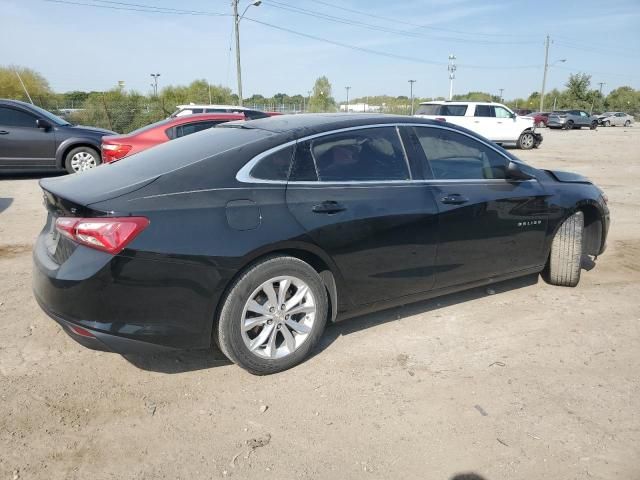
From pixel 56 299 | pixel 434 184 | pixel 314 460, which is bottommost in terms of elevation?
pixel 314 460

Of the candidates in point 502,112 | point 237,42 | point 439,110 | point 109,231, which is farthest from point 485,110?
point 109,231

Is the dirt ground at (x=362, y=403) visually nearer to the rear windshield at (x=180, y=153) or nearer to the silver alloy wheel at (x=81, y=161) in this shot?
the rear windshield at (x=180, y=153)

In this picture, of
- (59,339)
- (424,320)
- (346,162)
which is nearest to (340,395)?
(424,320)

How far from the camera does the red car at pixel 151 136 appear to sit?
26.9 ft

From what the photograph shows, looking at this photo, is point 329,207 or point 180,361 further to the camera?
point 180,361

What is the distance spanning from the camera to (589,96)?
66562 mm

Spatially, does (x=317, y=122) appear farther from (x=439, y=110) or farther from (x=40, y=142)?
(x=439, y=110)

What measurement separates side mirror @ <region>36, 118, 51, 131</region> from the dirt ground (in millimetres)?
7411

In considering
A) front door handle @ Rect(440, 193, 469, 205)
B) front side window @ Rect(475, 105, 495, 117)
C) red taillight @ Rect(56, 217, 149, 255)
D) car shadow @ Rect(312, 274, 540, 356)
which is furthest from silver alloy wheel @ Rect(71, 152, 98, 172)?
front side window @ Rect(475, 105, 495, 117)

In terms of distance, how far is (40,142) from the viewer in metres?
10.4

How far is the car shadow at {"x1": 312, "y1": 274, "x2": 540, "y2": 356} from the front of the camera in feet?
12.5

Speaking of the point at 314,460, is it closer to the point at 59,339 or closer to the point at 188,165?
the point at 188,165

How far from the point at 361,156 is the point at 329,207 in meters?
0.54

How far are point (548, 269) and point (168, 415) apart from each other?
3599 millimetres
